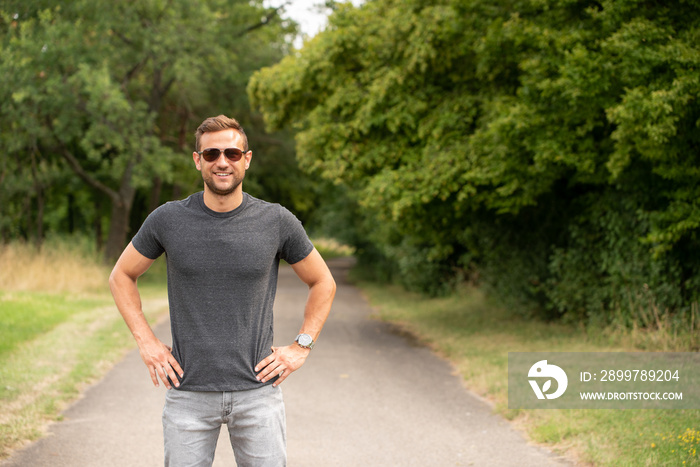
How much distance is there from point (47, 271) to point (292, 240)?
16.1 meters

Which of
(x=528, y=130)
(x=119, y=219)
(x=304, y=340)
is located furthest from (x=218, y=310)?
(x=119, y=219)

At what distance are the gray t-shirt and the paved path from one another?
8.46 ft

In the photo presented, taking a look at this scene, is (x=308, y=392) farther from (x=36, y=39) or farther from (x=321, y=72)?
(x=36, y=39)

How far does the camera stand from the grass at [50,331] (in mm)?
6617

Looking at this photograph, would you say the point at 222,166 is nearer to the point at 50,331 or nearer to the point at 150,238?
the point at 150,238

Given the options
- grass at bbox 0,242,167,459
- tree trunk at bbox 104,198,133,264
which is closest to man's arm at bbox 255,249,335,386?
grass at bbox 0,242,167,459

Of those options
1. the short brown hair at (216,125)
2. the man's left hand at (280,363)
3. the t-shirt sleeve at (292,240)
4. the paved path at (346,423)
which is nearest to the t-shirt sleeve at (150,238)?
the short brown hair at (216,125)

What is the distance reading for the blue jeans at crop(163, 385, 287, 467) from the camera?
9.68ft

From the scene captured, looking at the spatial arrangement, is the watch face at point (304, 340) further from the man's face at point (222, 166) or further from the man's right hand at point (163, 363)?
the man's face at point (222, 166)

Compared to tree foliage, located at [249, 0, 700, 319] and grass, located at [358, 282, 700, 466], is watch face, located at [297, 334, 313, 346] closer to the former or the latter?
grass, located at [358, 282, 700, 466]

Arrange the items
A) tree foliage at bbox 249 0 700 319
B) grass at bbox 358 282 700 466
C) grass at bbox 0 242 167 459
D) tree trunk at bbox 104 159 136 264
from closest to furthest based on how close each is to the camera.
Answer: grass at bbox 358 282 700 466, grass at bbox 0 242 167 459, tree foliage at bbox 249 0 700 319, tree trunk at bbox 104 159 136 264

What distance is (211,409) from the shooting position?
2953 mm

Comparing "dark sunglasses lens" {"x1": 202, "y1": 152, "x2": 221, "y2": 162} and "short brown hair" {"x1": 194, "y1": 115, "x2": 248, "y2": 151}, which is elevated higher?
"short brown hair" {"x1": 194, "y1": 115, "x2": 248, "y2": 151}

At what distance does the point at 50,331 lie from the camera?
37.4ft
